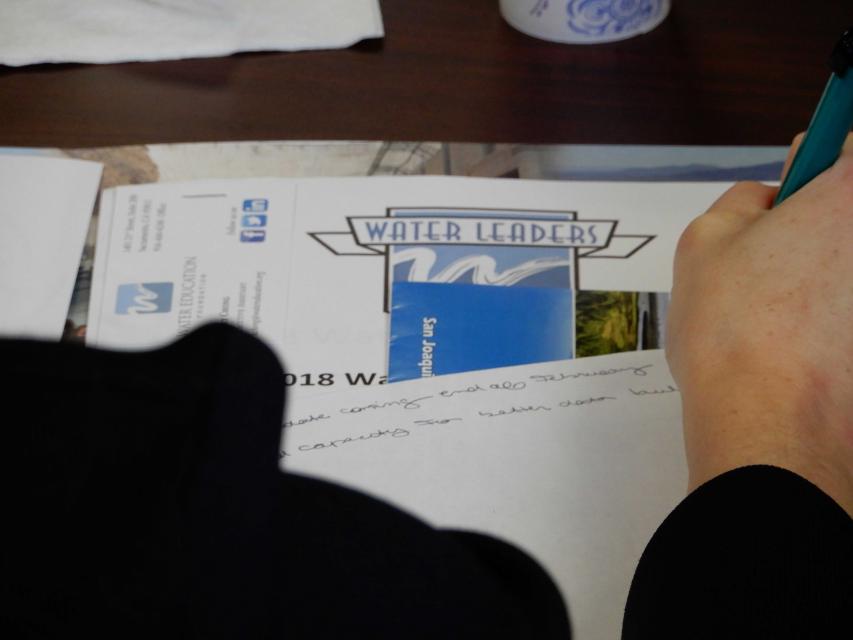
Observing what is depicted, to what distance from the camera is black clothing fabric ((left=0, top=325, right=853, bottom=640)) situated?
160mm

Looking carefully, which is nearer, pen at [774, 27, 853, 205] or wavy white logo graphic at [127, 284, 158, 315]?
pen at [774, 27, 853, 205]

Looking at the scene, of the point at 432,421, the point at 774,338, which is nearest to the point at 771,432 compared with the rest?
the point at 774,338

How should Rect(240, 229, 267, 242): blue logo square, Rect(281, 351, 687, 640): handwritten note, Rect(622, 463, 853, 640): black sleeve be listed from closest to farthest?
Rect(622, 463, 853, 640): black sleeve, Rect(281, 351, 687, 640): handwritten note, Rect(240, 229, 267, 242): blue logo square

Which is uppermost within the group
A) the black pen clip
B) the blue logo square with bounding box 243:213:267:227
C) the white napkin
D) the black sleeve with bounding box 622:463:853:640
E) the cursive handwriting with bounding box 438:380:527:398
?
the white napkin

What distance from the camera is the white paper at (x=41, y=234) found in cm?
47

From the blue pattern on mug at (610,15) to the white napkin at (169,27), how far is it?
130 mm

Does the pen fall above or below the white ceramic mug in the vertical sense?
below

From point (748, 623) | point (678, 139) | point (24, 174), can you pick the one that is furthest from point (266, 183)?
point (748, 623)

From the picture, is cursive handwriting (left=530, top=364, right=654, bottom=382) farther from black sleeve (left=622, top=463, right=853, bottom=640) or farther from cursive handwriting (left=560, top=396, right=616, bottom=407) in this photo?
black sleeve (left=622, top=463, right=853, bottom=640)

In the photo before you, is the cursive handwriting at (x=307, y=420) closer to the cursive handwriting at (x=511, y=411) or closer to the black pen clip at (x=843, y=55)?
the cursive handwriting at (x=511, y=411)

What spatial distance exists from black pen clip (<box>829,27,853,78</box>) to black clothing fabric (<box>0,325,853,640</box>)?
0.25 metres

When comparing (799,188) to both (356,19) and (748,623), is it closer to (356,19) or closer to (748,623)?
(748,623)

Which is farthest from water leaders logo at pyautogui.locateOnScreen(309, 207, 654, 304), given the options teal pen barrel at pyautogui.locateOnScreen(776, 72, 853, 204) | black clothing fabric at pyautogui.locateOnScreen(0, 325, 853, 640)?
black clothing fabric at pyautogui.locateOnScreen(0, 325, 853, 640)

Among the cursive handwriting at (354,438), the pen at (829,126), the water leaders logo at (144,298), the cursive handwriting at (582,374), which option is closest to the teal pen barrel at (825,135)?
the pen at (829,126)
